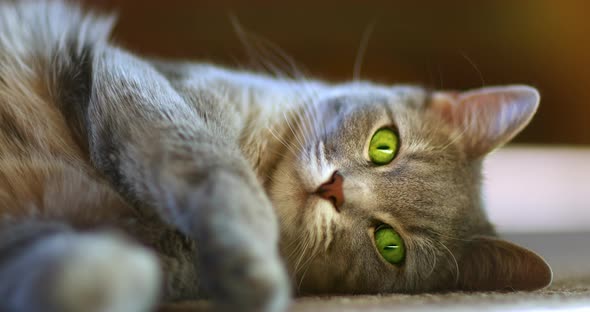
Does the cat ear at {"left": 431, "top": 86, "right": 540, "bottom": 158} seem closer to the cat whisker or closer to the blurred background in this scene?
the cat whisker

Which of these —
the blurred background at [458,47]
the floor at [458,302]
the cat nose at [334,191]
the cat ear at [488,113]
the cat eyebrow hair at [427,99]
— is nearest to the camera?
the floor at [458,302]

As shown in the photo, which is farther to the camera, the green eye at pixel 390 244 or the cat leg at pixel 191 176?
the green eye at pixel 390 244

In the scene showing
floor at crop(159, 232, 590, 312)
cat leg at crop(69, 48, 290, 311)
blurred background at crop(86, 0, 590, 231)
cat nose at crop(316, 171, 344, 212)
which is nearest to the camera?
cat leg at crop(69, 48, 290, 311)

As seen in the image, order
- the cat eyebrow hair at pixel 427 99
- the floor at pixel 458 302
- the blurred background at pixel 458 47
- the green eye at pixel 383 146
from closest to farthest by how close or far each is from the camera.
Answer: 1. the floor at pixel 458 302
2. the green eye at pixel 383 146
3. the cat eyebrow hair at pixel 427 99
4. the blurred background at pixel 458 47

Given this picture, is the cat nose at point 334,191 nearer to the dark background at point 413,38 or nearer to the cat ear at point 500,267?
the cat ear at point 500,267

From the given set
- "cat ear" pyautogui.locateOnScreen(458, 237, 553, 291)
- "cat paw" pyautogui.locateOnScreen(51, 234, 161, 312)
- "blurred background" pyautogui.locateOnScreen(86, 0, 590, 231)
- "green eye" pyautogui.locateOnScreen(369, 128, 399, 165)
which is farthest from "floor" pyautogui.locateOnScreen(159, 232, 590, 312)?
"blurred background" pyautogui.locateOnScreen(86, 0, 590, 231)

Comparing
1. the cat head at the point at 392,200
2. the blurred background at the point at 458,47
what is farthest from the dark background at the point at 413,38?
the cat head at the point at 392,200

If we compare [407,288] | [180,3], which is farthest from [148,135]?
[180,3]

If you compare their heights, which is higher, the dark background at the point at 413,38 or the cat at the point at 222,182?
the dark background at the point at 413,38

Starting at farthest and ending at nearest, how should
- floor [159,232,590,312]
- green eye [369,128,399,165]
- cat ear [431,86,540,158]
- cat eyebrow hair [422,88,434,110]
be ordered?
cat eyebrow hair [422,88,434,110]
cat ear [431,86,540,158]
green eye [369,128,399,165]
floor [159,232,590,312]

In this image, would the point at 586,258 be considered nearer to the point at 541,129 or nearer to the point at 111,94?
the point at 541,129
